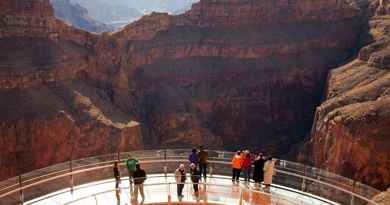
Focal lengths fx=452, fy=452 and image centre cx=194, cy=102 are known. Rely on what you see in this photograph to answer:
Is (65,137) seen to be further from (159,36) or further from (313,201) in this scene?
(313,201)

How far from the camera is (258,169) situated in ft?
66.1

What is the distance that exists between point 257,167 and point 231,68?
159 feet

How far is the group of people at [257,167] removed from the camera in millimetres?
20094

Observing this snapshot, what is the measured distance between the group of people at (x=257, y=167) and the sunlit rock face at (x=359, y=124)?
2134 centimetres

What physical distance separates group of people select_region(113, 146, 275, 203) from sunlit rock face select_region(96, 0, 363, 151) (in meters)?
35.8

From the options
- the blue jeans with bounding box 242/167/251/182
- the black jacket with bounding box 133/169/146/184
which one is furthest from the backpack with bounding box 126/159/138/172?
the blue jeans with bounding box 242/167/251/182

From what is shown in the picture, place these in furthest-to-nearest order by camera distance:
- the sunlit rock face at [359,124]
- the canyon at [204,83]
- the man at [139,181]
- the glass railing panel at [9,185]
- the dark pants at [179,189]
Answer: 1. the canyon at [204,83]
2. the sunlit rock face at [359,124]
3. the dark pants at [179,189]
4. the glass railing panel at [9,185]
5. the man at [139,181]

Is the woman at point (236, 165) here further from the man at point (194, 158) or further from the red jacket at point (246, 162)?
the man at point (194, 158)

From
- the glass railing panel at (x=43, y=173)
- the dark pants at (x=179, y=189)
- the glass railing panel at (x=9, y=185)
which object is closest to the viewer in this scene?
the glass railing panel at (x=9, y=185)

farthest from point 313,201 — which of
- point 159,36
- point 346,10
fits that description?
point 346,10

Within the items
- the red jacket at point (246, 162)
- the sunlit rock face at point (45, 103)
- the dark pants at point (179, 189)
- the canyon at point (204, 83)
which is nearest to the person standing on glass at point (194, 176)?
the dark pants at point (179, 189)

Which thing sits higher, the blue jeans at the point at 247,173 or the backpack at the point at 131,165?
the backpack at the point at 131,165

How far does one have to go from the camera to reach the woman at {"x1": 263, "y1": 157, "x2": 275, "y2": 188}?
20094mm

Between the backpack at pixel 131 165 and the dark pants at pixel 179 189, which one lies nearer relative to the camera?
the dark pants at pixel 179 189
